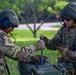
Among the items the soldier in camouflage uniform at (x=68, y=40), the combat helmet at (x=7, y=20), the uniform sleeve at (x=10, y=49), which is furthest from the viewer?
the soldier in camouflage uniform at (x=68, y=40)

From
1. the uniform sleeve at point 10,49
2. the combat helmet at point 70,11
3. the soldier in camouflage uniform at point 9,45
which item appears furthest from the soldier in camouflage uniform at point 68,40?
the uniform sleeve at point 10,49

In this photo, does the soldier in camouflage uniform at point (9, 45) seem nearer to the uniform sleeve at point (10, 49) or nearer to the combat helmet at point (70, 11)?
the uniform sleeve at point (10, 49)

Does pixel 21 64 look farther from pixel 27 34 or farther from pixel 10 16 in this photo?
pixel 27 34

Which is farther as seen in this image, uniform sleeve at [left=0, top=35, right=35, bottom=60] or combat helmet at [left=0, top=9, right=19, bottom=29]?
combat helmet at [left=0, top=9, right=19, bottom=29]

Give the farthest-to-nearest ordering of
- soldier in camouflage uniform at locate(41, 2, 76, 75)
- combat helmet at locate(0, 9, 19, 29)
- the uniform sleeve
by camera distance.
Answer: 1. soldier in camouflage uniform at locate(41, 2, 76, 75)
2. combat helmet at locate(0, 9, 19, 29)
3. the uniform sleeve

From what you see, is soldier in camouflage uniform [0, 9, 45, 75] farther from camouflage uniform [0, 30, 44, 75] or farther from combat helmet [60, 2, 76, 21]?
combat helmet [60, 2, 76, 21]

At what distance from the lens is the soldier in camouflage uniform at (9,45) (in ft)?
14.0

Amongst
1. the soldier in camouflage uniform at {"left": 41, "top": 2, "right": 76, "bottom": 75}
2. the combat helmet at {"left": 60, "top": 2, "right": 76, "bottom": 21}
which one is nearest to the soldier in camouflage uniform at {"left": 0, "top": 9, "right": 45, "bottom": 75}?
the soldier in camouflage uniform at {"left": 41, "top": 2, "right": 76, "bottom": 75}

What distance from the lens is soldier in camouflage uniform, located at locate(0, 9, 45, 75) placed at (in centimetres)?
426

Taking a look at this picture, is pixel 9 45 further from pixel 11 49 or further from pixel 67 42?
pixel 67 42

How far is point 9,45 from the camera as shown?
426 centimetres

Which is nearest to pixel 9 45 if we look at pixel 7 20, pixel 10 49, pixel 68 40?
pixel 10 49

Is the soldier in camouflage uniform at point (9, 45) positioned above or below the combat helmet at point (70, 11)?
below

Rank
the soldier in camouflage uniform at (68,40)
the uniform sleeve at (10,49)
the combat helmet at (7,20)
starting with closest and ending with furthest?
the uniform sleeve at (10,49) → the combat helmet at (7,20) → the soldier in camouflage uniform at (68,40)
